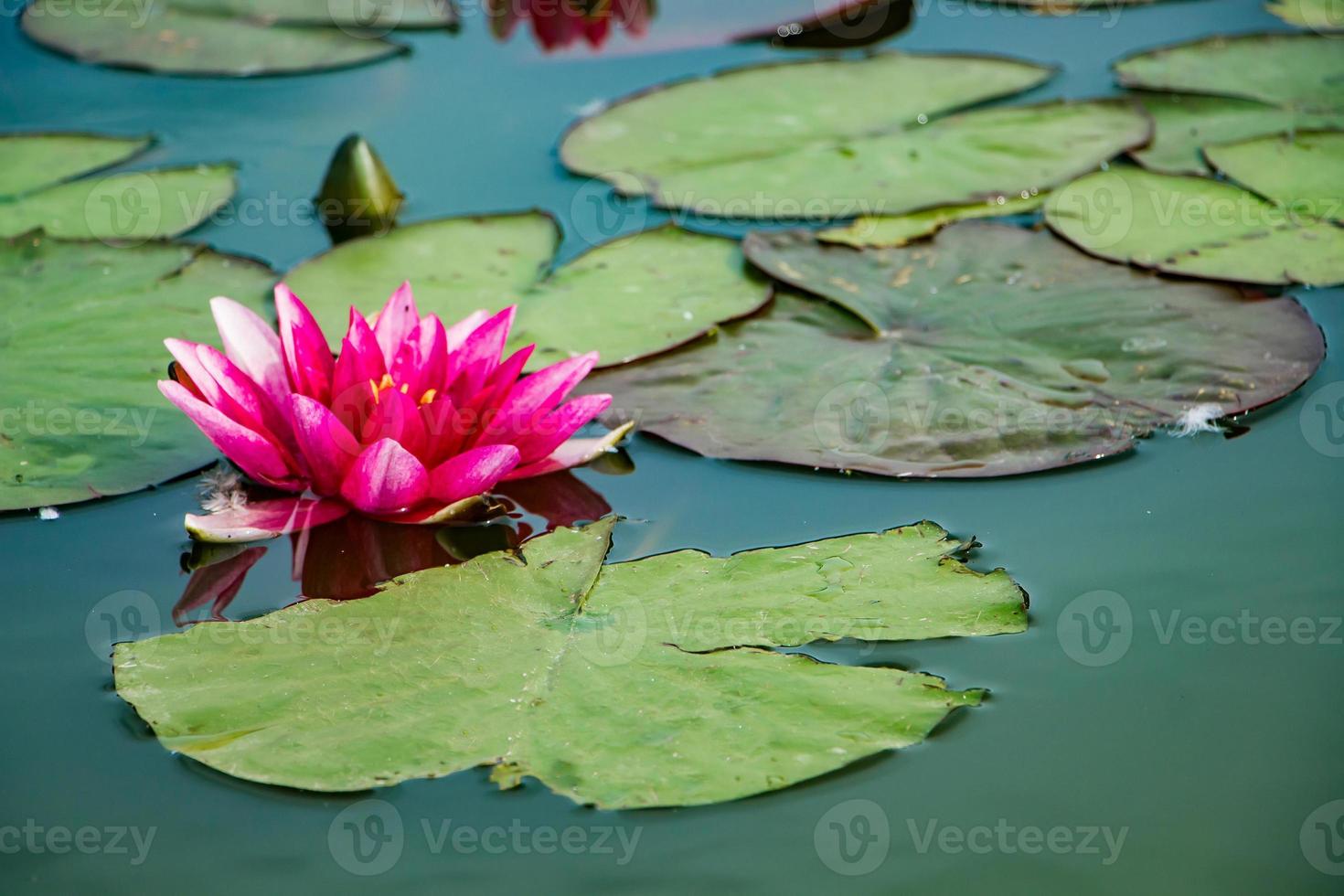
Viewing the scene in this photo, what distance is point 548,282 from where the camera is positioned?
322cm

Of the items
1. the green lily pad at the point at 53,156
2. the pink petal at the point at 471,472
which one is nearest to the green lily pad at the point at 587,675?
the pink petal at the point at 471,472

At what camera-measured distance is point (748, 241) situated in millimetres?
3279

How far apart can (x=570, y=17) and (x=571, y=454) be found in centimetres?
290

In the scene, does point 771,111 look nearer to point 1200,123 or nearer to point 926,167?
point 926,167

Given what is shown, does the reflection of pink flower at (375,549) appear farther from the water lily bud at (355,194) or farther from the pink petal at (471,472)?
the water lily bud at (355,194)

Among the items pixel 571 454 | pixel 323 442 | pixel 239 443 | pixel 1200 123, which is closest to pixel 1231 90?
pixel 1200 123

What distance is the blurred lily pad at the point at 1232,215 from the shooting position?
3131 millimetres

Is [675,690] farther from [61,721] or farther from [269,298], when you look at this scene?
[269,298]

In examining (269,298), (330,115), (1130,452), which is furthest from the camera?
(330,115)

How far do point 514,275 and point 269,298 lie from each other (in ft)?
2.03

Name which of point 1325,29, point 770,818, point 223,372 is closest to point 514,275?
point 223,372

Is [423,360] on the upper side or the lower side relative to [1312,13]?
lower

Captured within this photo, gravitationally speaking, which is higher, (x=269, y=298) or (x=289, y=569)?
(x=269, y=298)

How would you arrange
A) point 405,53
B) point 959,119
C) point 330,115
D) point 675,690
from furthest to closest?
point 405,53, point 330,115, point 959,119, point 675,690
